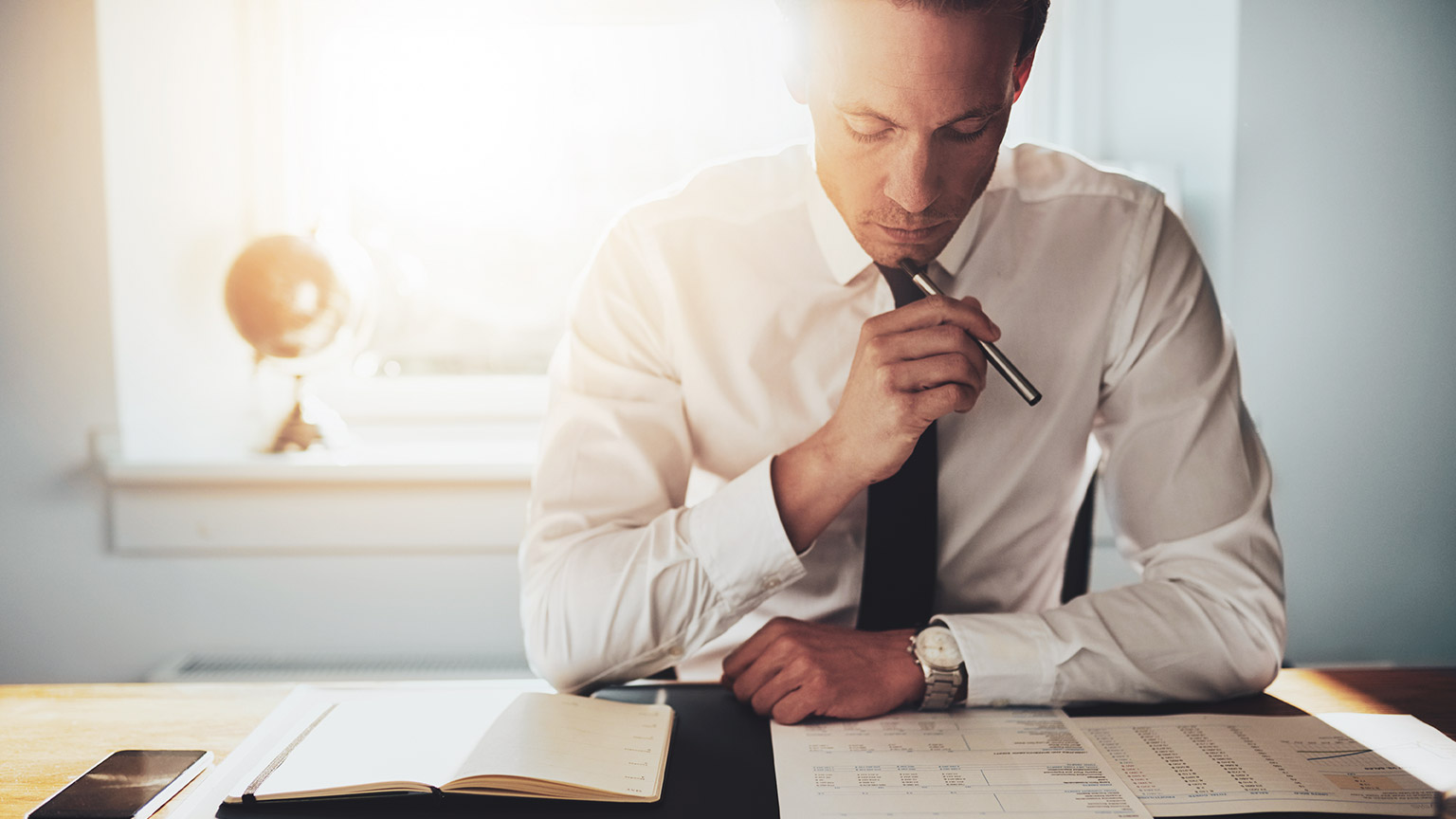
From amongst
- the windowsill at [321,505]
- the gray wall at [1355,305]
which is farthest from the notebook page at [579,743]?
the gray wall at [1355,305]

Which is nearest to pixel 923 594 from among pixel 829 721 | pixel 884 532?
pixel 884 532

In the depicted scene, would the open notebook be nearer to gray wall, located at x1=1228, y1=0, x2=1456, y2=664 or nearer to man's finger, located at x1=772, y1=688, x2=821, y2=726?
man's finger, located at x1=772, y1=688, x2=821, y2=726

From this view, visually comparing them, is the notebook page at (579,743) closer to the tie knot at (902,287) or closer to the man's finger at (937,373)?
the man's finger at (937,373)

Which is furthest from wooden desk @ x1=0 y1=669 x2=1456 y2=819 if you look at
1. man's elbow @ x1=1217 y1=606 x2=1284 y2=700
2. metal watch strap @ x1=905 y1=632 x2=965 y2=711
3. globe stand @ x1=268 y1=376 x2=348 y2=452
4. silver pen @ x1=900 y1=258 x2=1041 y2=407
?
globe stand @ x1=268 y1=376 x2=348 y2=452

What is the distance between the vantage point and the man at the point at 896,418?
0.98 meters

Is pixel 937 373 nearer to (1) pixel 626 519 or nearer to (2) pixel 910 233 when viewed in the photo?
(2) pixel 910 233

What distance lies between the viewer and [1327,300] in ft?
7.35

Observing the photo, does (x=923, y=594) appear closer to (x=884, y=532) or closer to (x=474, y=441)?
(x=884, y=532)

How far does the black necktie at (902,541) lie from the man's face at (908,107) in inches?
3.9

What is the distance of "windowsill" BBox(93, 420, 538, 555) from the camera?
219cm

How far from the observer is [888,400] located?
984 millimetres

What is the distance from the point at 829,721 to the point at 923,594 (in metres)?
0.25

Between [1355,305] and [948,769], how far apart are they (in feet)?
6.42

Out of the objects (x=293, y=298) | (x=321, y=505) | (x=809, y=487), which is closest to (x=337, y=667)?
(x=321, y=505)
